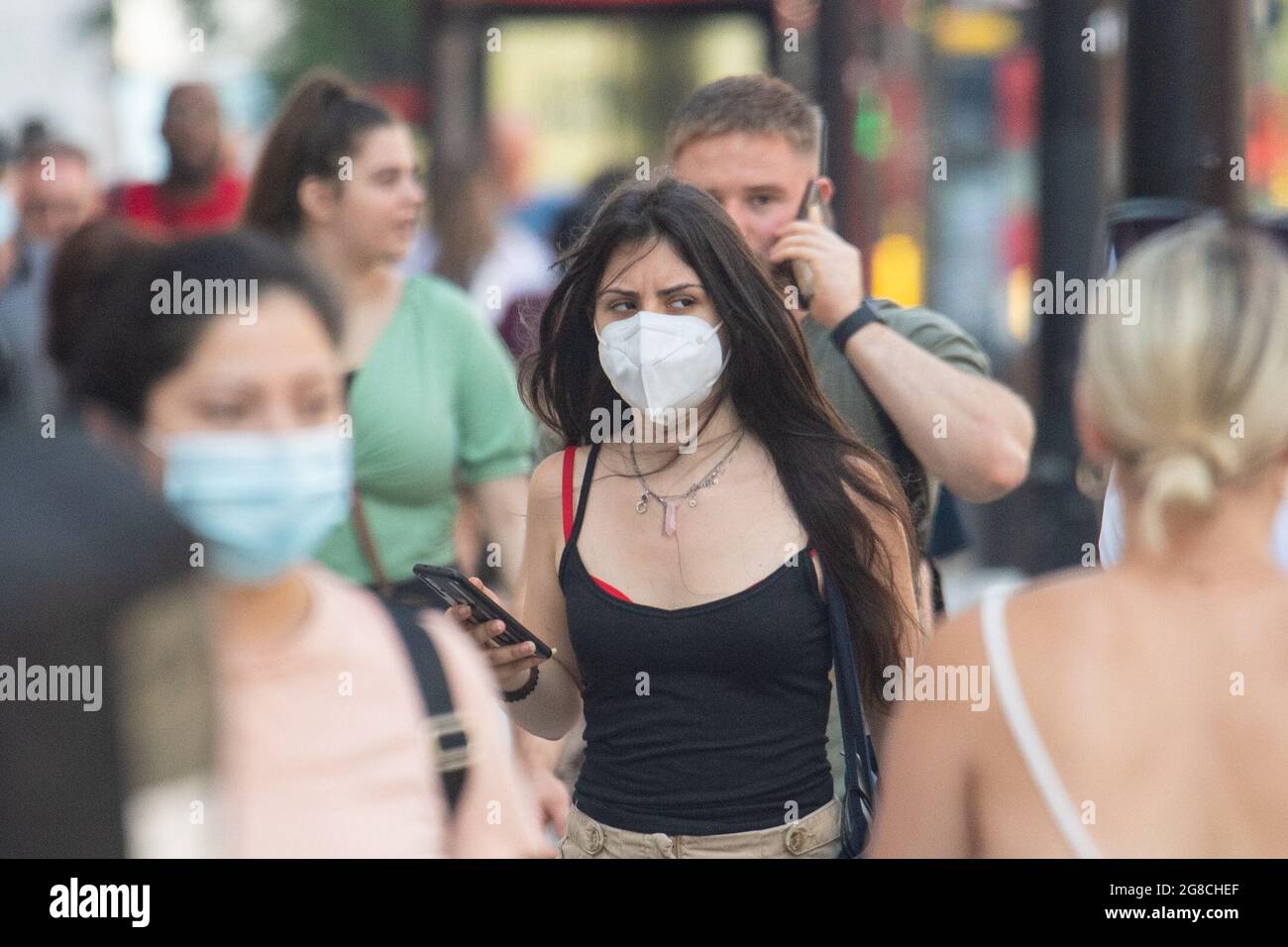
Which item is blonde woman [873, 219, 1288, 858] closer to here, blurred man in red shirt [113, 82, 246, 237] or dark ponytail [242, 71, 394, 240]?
dark ponytail [242, 71, 394, 240]

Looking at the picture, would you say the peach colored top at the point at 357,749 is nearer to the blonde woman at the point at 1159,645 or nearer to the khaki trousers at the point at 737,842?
the blonde woman at the point at 1159,645

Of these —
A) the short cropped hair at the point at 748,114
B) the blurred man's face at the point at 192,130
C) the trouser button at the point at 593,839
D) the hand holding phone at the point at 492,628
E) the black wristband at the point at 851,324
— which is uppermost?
the blurred man's face at the point at 192,130

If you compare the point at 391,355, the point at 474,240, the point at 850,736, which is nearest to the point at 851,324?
the point at 850,736

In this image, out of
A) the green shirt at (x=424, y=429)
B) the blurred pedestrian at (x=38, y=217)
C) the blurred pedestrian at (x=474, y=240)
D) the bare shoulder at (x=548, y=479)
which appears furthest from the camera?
the blurred pedestrian at (x=474, y=240)

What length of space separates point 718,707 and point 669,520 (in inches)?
13.6

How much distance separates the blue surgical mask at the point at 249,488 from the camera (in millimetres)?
2293

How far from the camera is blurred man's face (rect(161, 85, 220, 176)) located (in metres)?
6.52

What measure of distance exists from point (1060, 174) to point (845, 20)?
1.46m

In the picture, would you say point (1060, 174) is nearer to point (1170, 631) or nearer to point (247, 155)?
point (1170, 631)

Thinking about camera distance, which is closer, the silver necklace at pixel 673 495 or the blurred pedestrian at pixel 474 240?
the silver necklace at pixel 673 495

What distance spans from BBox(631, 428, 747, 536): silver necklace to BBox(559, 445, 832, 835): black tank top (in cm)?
18

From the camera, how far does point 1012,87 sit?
1711cm

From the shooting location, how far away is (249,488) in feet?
7.59

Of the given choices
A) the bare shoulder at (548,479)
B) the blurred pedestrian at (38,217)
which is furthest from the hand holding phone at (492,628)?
the blurred pedestrian at (38,217)
